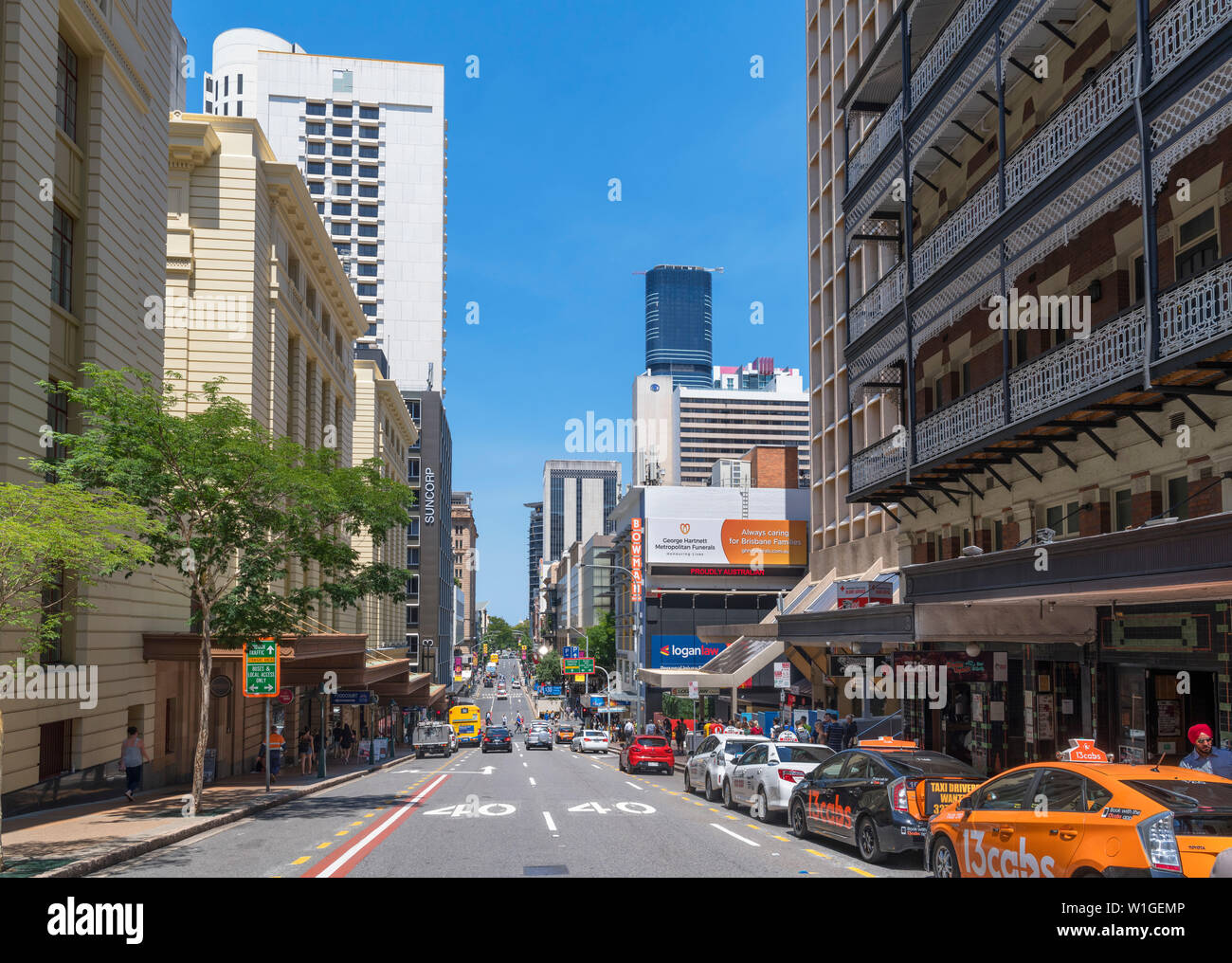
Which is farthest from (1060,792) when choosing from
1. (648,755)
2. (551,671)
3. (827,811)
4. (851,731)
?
(551,671)

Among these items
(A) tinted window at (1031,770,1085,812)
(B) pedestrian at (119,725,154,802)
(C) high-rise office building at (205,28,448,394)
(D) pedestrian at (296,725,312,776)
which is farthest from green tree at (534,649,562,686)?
(A) tinted window at (1031,770,1085,812)

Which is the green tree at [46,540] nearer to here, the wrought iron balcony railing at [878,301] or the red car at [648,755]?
the wrought iron balcony railing at [878,301]

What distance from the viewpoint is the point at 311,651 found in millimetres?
29922

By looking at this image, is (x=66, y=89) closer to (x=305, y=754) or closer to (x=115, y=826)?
(x=115, y=826)

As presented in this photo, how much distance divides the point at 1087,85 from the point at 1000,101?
3.05 m

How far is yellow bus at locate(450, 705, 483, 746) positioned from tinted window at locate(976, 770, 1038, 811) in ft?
207

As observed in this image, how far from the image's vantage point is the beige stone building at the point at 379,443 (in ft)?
220

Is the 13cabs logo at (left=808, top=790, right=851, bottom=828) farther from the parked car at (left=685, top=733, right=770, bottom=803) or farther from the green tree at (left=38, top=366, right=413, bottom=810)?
the green tree at (left=38, top=366, right=413, bottom=810)

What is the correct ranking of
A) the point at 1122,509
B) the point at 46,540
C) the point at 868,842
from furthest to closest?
the point at 1122,509 → the point at 868,842 → the point at 46,540

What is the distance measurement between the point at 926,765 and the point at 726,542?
220ft

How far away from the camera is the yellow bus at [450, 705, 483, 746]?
71.9 metres

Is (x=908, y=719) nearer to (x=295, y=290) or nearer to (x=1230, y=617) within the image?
(x=1230, y=617)

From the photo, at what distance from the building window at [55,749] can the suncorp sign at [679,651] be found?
60.4 metres

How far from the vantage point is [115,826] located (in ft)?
59.0
